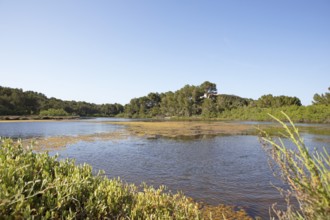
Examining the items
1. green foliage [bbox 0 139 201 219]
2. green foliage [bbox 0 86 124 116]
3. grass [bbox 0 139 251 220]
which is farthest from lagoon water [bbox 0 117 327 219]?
green foliage [bbox 0 86 124 116]

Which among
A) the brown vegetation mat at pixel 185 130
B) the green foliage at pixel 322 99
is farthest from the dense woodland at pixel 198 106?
the brown vegetation mat at pixel 185 130

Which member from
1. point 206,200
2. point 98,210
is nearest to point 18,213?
point 98,210

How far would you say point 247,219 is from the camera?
7879 mm

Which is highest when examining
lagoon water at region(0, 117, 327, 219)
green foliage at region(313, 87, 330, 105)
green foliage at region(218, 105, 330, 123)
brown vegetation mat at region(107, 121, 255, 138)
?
green foliage at region(313, 87, 330, 105)

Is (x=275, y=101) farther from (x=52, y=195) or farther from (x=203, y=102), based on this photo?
(x=52, y=195)

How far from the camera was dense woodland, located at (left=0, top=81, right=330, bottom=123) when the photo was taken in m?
81.2

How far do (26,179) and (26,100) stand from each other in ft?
454

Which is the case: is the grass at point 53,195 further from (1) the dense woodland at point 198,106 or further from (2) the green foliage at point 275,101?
(2) the green foliage at point 275,101

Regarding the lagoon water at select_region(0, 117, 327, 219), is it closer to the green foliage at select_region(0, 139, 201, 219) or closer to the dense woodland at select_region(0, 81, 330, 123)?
the green foliage at select_region(0, 139, 201, 219)

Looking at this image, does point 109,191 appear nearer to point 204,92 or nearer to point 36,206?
point 36,206

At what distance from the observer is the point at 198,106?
419ft

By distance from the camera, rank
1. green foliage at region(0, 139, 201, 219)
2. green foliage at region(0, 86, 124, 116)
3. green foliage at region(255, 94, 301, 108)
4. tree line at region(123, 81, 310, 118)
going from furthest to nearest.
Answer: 1. green foliage at region(0, 86, 124, 116)
2. tree line at region(123, 81, 310, 118)
3. green foliage at region(255, 94, 301, 108)
4. green foliage at region(0, 139, 201, 219)

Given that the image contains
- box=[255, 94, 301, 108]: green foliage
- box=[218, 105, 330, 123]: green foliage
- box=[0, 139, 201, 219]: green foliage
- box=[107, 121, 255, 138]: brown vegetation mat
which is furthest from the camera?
box=[255, 94, 301, 108]: green foliage

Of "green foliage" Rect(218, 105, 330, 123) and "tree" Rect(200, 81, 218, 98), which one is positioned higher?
"tree" Rect(200, 81, 218, 98)
